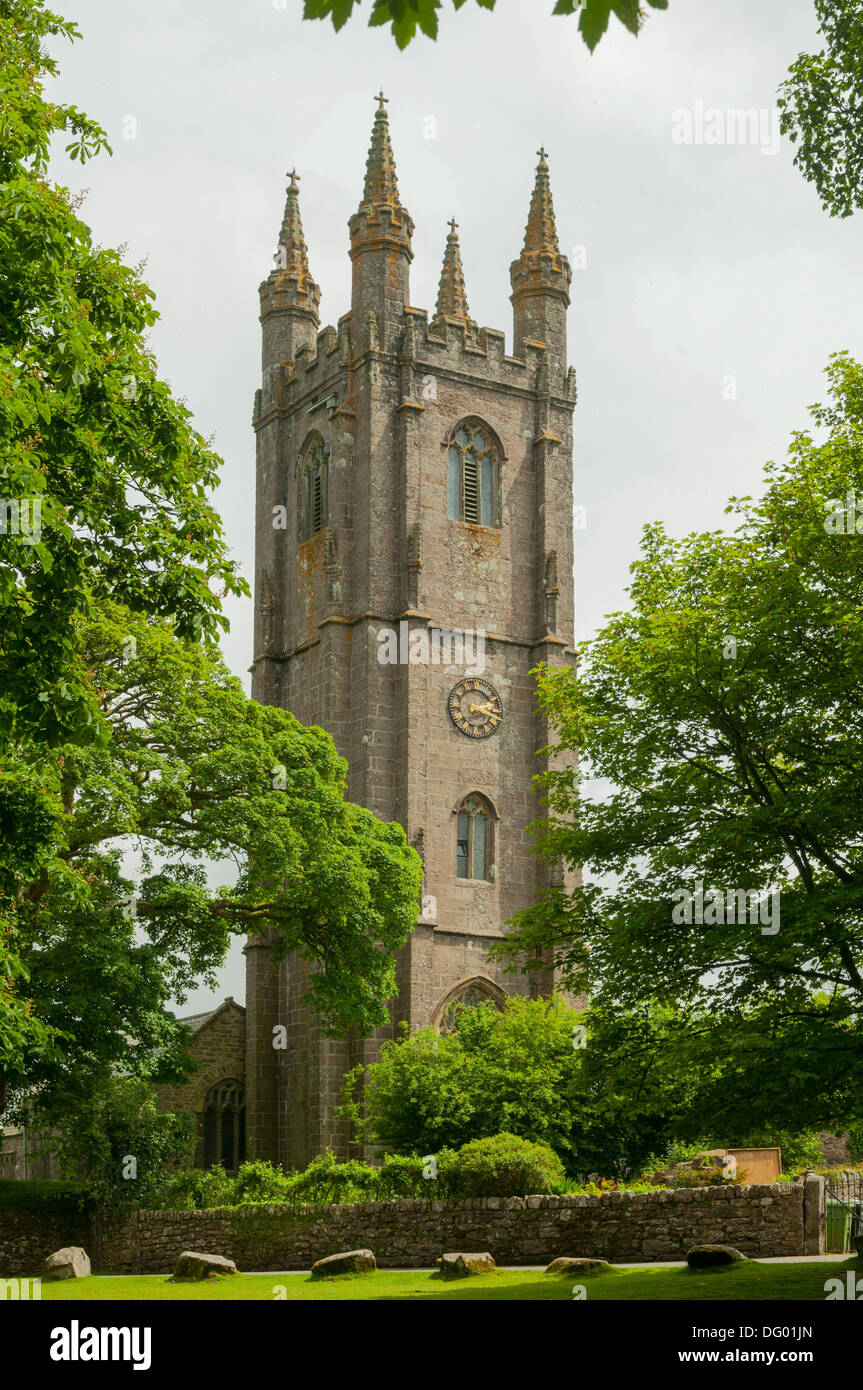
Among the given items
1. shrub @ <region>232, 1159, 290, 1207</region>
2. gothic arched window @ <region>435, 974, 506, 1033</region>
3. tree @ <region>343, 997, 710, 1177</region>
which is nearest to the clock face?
gothic arched window @ <region>435, 974, 506, 1033</region>

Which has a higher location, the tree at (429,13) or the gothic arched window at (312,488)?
the gothic arched window at (312,488)

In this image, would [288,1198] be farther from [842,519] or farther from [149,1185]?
[842,519]

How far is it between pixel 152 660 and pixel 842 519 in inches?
548

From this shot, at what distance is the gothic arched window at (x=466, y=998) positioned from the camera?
43.4m

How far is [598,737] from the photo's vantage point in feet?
65.4

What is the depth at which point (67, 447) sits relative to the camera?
49.1 ft

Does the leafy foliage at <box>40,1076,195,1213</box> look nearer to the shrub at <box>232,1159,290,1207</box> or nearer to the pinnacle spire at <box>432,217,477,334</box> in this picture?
the shrub at <box>232,1159,290,1207</box>

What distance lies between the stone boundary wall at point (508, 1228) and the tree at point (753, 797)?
3.17 metres

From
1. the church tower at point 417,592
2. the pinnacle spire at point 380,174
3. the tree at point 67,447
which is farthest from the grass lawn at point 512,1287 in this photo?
the pinnacle spire at point 380,174

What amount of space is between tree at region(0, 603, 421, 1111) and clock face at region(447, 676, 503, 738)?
14.6 metres

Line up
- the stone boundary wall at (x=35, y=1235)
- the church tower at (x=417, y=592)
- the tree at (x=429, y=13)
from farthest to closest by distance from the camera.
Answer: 1. the church tower at (x=417, y=592)
2. the stone boundary wall at (x=35, y=1235)
3. the tree at (x=429, y=13)

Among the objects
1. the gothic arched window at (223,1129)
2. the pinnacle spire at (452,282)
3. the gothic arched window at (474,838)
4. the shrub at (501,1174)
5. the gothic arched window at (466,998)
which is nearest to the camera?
the shrub at (501,1174)

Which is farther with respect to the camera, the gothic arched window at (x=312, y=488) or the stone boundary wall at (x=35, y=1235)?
Result: the gothic arched window at (x=312, y=488)

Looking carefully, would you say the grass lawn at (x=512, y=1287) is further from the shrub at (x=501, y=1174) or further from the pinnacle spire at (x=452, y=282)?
the pinnacle spire at (x=452, y=282)
